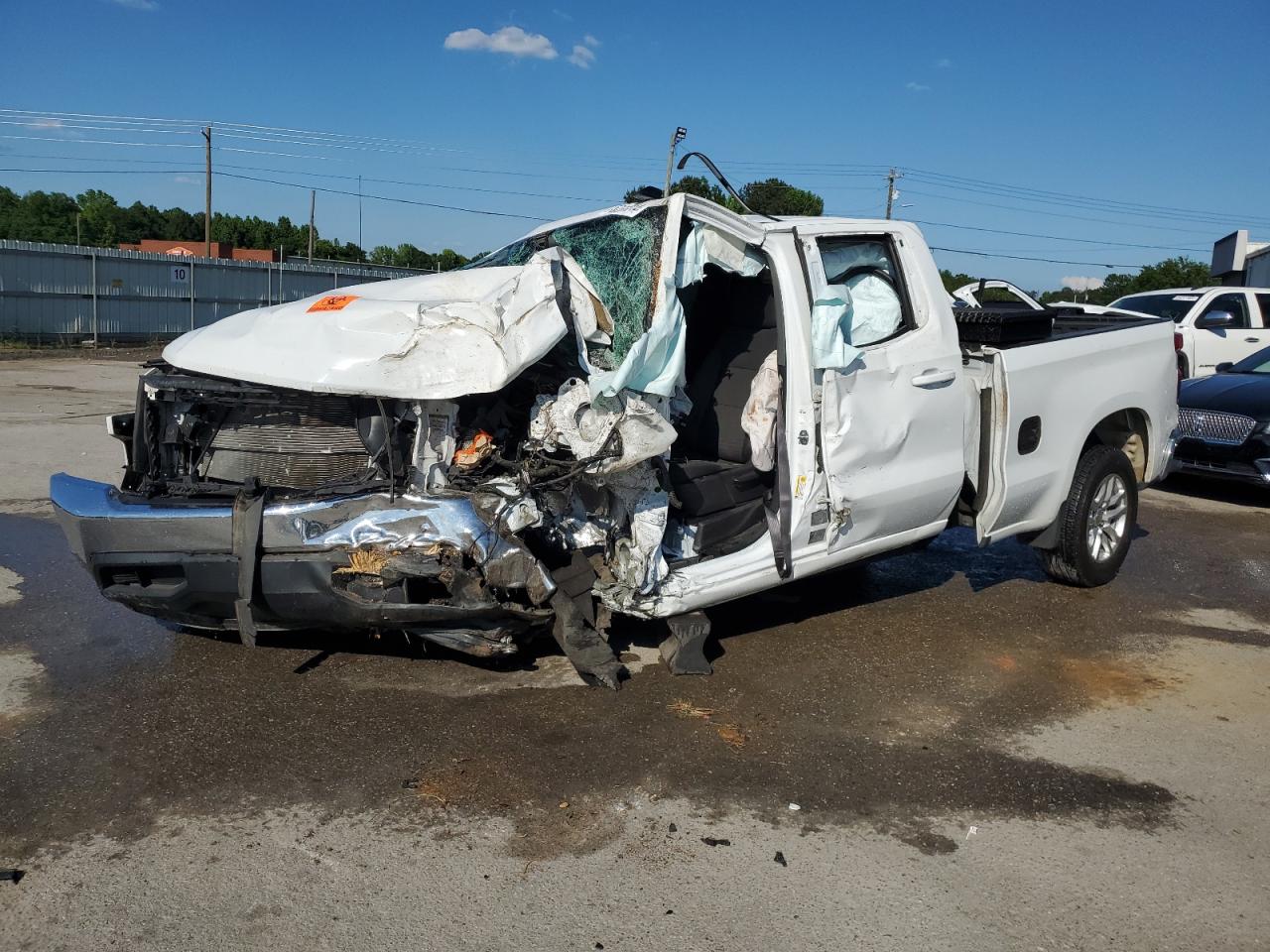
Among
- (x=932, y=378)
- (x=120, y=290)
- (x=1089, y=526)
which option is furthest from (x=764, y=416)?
(x=120, y=290)

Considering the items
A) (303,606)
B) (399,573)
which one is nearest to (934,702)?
(399,573)

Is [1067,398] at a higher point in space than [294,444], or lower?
higher

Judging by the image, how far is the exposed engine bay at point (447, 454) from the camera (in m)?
4.13

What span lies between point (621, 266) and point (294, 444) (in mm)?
1557

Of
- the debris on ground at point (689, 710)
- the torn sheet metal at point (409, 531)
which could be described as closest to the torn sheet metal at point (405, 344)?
the torn sheet metal at point (409, 531)

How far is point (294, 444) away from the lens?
4.50m

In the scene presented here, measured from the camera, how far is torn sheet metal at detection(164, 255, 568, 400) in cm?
411

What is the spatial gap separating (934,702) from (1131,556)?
3.63m

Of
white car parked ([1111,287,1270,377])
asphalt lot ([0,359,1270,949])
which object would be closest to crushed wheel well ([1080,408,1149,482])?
asphalt lot ([0,359,1270,949])

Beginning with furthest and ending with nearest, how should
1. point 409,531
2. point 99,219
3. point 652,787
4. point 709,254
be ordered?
point 99,219
point 709,254
point 409,531
point 652,787

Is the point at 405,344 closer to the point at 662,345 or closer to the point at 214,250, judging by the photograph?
the point at 662,345

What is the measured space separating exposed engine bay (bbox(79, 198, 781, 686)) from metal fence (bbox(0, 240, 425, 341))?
2195cm

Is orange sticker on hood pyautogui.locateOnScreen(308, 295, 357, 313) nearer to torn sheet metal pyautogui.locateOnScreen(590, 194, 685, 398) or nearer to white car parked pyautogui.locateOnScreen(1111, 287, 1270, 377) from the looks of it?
torn sheet metal pyautogui.locateOnScreen(590, 194, 685, 398)

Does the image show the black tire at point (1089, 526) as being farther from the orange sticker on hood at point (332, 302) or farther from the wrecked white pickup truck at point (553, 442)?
the orange sticker on hood at point (332, 302)
